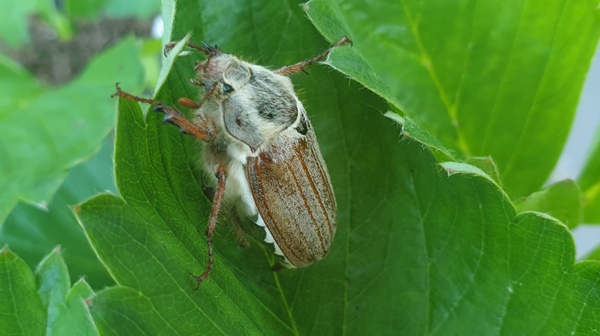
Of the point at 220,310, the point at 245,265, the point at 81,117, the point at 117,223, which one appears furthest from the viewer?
the point at 81,117

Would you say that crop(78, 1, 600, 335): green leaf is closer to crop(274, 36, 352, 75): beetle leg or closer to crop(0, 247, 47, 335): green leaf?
crop(274, 36, 352, 75): beetle leg

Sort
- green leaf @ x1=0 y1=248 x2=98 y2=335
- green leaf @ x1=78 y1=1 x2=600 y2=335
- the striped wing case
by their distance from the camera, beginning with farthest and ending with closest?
the striped wing case → green leaf @ x1=0 y1=248 x2=98 y2=335 → green leaf @ x1=78 y1=1 x2=600 y2=335

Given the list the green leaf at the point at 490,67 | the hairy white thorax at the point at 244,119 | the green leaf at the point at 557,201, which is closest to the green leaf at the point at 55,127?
the hairy white thorax at the point at 244,119

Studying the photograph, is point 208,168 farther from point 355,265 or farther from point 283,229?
point 355,265

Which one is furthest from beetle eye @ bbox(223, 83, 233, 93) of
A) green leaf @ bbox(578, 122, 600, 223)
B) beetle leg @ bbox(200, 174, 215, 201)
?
green leaf @ bbox(578, 122, 600, 223)

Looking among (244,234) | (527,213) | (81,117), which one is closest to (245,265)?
(244,234)

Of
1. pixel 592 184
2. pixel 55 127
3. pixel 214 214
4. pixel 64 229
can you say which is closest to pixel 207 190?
pixel 214 214
